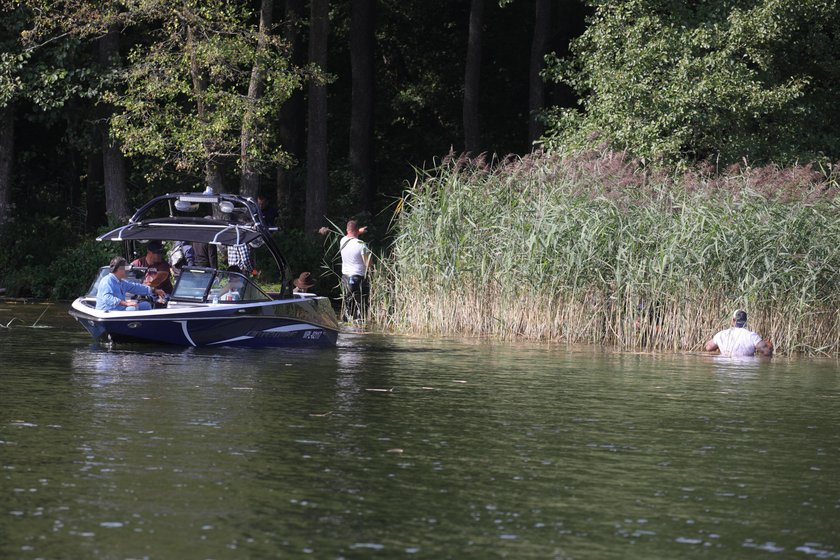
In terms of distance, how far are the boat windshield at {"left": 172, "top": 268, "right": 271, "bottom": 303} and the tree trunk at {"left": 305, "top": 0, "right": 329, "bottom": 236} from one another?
12558mm

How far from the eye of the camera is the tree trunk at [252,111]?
100 ft

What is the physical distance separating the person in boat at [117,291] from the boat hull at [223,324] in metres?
0.19

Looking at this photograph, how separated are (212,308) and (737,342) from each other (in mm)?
6922

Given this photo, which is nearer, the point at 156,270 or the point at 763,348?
the point at 763,348

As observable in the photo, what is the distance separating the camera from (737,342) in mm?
20297

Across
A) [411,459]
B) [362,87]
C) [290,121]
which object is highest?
[362,87]

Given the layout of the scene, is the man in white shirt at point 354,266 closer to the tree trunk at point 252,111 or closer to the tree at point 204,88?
the tree at point 204,88

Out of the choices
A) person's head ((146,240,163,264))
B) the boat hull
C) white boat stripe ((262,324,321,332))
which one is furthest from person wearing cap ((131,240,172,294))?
white boat stripe ((262,324,321,332))

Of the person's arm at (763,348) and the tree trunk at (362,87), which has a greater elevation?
the tree trunk at (362,87)

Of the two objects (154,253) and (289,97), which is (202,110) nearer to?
(289,97)

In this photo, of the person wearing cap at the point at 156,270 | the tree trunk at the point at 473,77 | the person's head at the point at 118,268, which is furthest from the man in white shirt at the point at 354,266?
the tree trunk at the point at 473,77

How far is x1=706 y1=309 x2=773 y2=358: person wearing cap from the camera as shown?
20.3 m

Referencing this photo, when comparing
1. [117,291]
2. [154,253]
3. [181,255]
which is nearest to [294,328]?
[154,253]

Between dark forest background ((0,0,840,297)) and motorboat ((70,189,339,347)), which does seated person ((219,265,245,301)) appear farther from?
dark forest background ((0,0,840,297))
